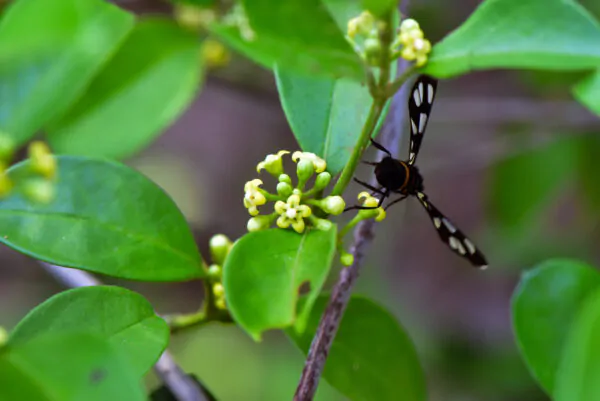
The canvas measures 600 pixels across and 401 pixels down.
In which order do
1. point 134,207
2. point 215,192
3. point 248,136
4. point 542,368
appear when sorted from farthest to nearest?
1. point 248,136
2. point 215,192
3. point 542,368
4. point 134,207

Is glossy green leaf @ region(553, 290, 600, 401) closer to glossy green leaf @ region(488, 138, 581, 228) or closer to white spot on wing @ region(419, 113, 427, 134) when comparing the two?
white spot on wing @ region(419, 113, 427, 134)

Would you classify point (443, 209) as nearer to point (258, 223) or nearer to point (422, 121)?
point (422, 121)

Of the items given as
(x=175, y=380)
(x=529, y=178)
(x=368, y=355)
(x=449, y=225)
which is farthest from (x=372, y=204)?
(x=529, y=178)

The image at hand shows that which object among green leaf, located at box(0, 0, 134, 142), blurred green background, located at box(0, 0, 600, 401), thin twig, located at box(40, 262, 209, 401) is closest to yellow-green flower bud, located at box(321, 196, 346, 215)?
thin twig, located at box(40, 262, 209, 401)

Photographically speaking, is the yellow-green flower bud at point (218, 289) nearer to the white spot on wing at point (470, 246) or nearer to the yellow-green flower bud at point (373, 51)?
the white spot on wing at point (470, 246)

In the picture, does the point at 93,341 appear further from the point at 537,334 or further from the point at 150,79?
the point at 150,79

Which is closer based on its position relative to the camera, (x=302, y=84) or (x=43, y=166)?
(x=43, y=166)

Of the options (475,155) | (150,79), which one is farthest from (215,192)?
(150,79)
